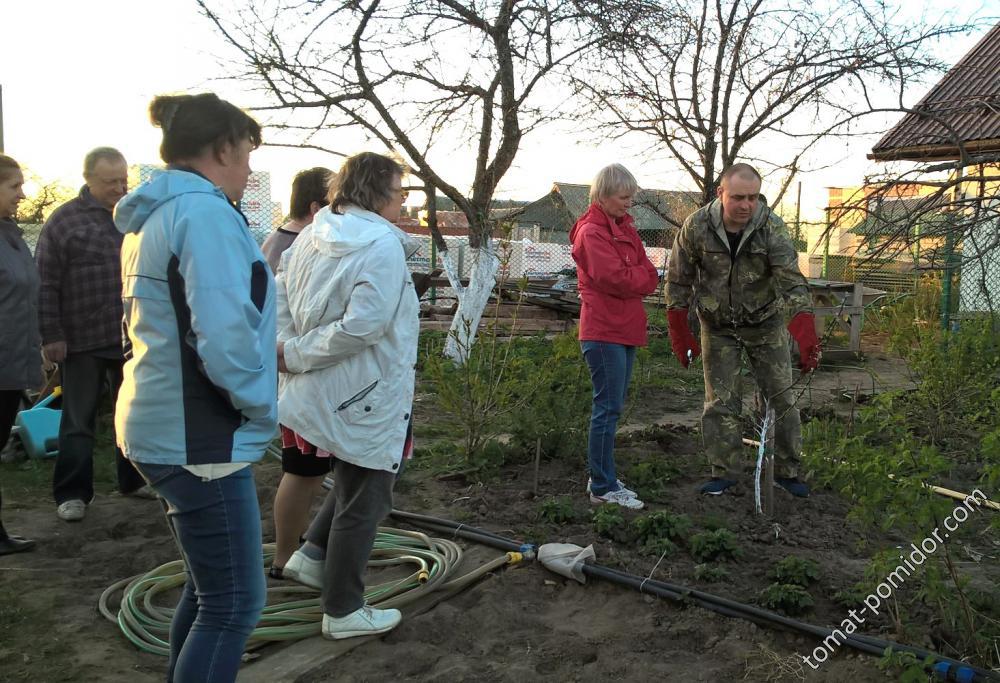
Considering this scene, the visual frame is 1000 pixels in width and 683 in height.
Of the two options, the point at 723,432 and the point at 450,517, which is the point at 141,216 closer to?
the point at 450,517

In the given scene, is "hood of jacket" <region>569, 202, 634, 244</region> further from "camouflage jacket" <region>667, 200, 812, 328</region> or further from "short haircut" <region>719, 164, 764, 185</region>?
"short haircut" <region>719, 164, 764, 185</region>

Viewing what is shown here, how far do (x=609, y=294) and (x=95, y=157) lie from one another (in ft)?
9.06

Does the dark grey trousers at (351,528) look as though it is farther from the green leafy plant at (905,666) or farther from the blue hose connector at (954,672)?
the blue hose connector at (954,672)

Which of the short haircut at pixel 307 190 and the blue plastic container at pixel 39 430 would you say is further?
the blue plastic container at pixel 39 430

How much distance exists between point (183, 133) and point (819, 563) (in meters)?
2.95

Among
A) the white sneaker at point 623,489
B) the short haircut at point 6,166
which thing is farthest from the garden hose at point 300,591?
the short haircut at point 6,166

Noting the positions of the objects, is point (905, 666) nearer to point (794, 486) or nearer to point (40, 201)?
point (794, 486)

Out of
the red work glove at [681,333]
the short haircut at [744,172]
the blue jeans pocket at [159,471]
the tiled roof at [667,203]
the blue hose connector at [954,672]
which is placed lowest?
the blue hose connector at [954,672]

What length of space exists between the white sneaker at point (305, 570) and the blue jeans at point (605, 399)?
157 centimetres

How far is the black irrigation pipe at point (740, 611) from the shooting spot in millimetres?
2475

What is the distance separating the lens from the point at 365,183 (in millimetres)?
2934

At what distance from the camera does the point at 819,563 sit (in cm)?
355

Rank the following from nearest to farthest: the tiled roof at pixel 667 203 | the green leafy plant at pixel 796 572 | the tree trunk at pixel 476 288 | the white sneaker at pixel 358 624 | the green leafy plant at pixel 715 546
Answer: the white sneaker at pixel 358 624, the green leafy plant at pixel 796 572, the green leafy plant at pixel 715 546, the tree trunk at pixel 476 288, the tiled roof at pixel 667 203

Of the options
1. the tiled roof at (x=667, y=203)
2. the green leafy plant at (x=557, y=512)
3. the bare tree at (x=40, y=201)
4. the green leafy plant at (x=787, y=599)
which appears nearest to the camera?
the green leafy plant at (x=787, y=599)
